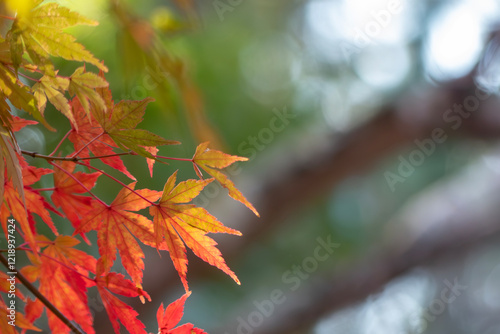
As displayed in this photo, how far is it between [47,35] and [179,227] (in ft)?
0.57

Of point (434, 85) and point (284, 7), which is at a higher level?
point (284, 7)

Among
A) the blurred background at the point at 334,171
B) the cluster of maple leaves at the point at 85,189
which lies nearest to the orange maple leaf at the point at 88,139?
the cluster of maple leaves at the point at 85,189

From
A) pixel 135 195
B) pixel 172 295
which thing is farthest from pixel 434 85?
pixel 135 195

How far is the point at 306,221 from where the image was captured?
4.07 metres

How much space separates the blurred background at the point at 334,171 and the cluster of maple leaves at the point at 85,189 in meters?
1.15

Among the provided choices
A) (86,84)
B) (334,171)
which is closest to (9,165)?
(86,84)

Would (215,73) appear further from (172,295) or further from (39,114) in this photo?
(39,114)

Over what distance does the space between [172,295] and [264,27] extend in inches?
116

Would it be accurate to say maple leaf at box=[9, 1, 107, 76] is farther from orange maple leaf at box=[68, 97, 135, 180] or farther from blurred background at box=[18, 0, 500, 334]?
blurred background at box=[18, 0, 500, 334]

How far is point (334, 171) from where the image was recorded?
1.63 m

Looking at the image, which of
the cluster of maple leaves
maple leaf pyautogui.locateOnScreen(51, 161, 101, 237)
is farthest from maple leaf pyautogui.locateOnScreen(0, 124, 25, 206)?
maple leaf pyautogui.locateOnScreen(51, 161, 101, 237)

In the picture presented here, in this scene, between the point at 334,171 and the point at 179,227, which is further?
the point at 334,171

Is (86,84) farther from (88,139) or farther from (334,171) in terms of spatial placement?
(334,171)

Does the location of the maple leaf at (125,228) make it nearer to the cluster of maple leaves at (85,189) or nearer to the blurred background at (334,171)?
the cluster of maple leaves at (85,189)
